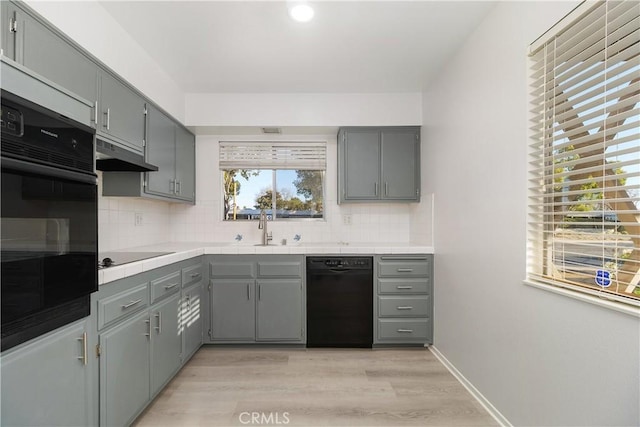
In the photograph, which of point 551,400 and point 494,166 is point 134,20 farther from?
point 551,400

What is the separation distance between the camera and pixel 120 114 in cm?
204

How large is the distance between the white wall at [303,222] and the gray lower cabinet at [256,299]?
70 cm

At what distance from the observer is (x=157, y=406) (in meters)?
2.00

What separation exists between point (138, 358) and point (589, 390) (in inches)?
89.2

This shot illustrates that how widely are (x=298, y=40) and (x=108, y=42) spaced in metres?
1.23

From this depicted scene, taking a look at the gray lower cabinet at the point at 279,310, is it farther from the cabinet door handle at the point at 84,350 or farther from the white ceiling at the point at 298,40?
the white ceiling at the point at 298,40

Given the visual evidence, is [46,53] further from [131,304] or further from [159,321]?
[159,321]

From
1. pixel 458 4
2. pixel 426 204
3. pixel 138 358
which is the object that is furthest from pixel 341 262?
pixel 458 4

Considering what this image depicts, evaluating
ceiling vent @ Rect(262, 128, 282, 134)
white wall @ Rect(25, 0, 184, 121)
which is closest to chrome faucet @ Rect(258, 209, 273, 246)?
ceiling vent @ Rect(262, 128, 282, 134)

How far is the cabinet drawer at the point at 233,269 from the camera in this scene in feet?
9.44

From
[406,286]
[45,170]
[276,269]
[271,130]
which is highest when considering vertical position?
[271,130]

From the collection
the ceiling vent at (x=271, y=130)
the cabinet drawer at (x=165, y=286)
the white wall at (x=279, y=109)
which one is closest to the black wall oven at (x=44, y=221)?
the cabinet drawer at (x=165, y=286)

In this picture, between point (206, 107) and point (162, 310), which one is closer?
point (162, 310)

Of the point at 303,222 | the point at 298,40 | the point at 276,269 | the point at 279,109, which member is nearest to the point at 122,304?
the point at 276,269
